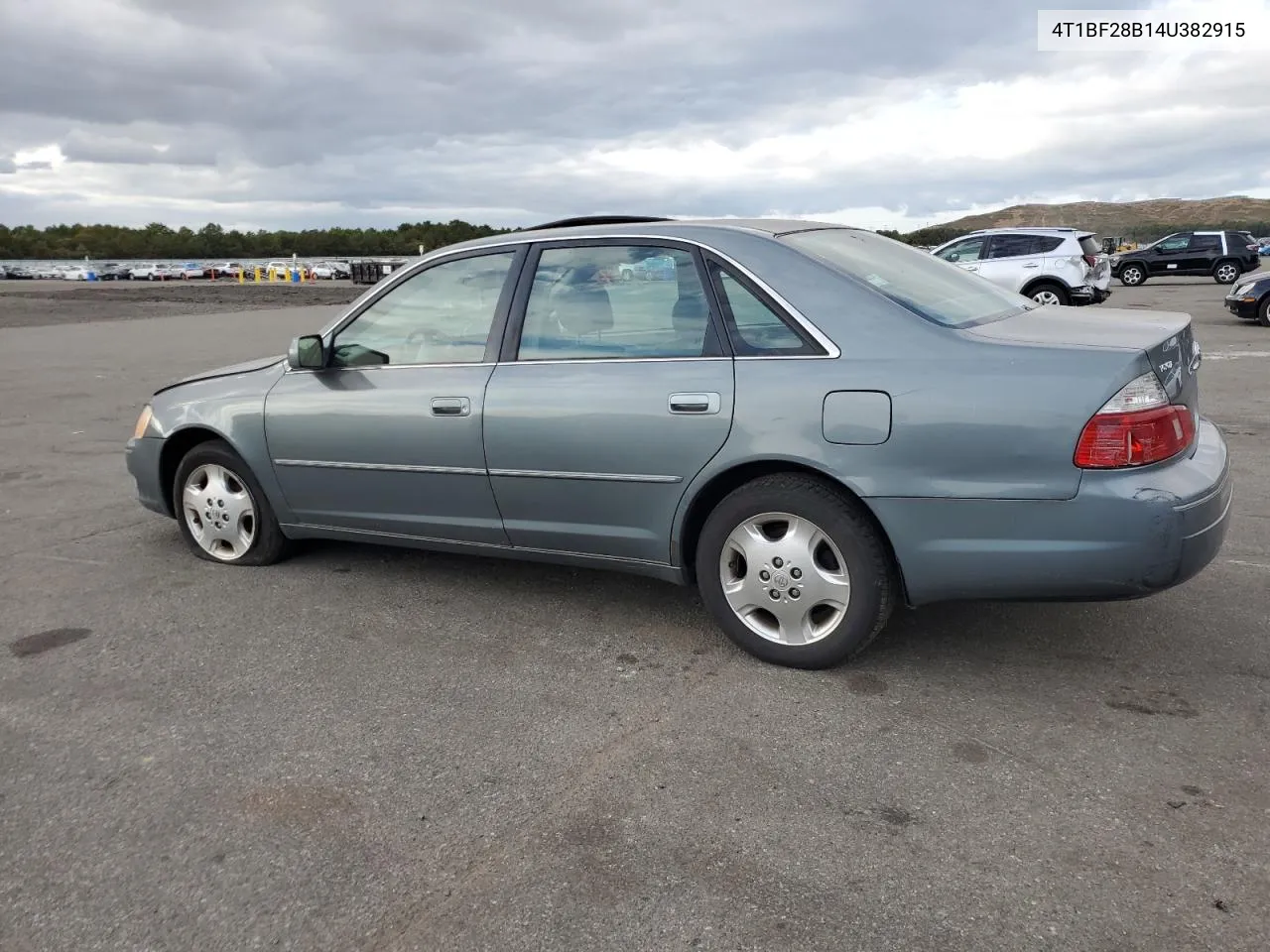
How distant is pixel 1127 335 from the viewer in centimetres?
356

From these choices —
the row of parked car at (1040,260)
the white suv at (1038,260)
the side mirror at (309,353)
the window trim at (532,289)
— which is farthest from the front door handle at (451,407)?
the white suv at (1038,260)

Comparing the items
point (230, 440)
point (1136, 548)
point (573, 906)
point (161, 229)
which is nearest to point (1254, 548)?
point (1136, 548)

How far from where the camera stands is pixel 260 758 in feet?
10.7

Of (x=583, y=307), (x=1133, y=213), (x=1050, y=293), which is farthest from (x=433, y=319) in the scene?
(x=1133, y=213)

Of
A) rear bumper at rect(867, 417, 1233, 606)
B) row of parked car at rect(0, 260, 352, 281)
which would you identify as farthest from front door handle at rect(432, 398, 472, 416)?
row of parked car at rect(0, 260, 352, 281)

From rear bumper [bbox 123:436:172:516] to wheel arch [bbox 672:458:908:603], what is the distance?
291cm

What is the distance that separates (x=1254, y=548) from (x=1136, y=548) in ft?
7.53

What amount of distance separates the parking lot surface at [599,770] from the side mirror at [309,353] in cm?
102

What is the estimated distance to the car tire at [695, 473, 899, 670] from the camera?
3615 mm

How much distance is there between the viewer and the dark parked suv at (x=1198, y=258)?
32.1 meters

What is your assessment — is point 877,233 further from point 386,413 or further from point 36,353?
point 36,353

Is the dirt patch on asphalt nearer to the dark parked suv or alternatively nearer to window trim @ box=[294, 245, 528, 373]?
window trim @ box=[294, 245, 528, 373]

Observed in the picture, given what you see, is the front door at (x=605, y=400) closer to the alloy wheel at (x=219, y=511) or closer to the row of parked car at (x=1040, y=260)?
the alloy wheel at (x=219, y=511)

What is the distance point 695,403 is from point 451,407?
1.11m
